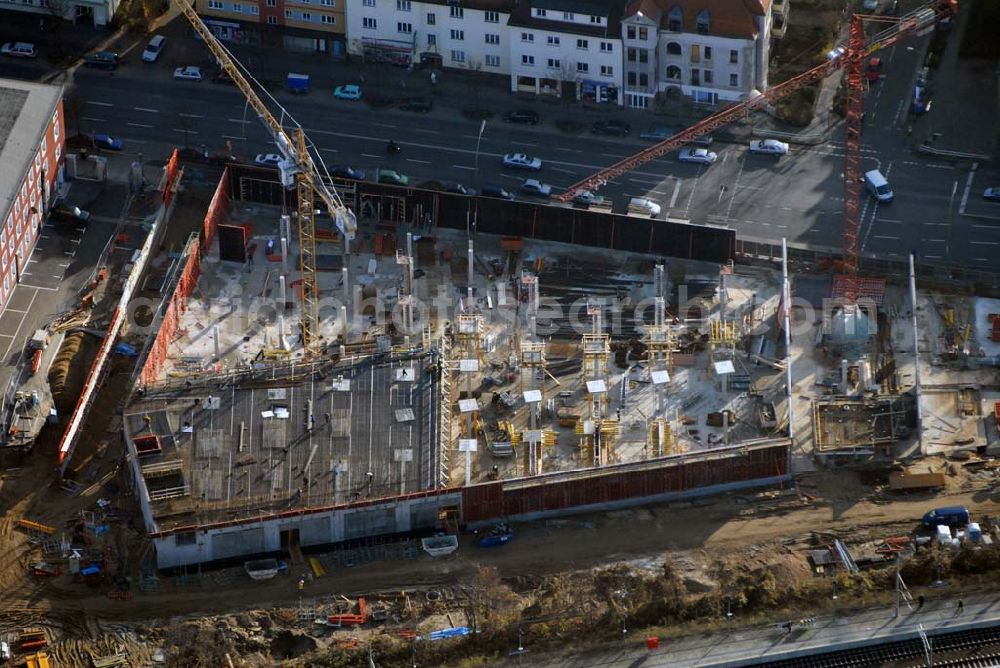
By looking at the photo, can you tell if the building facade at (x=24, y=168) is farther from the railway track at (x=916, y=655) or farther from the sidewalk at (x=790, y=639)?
the railway track at (x=916, y=655)

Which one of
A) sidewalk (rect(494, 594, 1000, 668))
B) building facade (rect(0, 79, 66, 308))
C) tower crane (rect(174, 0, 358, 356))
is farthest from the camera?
building facade (rect(0, 79, 66, 308))

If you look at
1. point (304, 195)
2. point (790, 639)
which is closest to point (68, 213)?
point (304, 195)

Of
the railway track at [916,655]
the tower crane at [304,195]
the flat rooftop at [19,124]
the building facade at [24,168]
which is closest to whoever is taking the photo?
the railway track at [916,655]

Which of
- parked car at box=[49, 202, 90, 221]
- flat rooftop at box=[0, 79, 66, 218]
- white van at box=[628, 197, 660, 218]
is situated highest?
flat rooftop at box=[0, 79, 66, 218]

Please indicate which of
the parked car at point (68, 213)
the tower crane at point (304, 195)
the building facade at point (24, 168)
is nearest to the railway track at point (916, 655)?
the tower crane at point (304, 195)

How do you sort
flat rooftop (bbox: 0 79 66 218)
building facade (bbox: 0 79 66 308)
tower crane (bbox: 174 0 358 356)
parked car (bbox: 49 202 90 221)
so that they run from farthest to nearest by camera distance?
1. parked car (bbox: 49 202 90 221)
2. flat rooftop (bbox: 0 79 66 218)
3. building facade (bbox: 0 79 66 308)
4. tower crane (bbox: 174 0 358 356)

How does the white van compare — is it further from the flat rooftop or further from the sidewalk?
the flat rooftop

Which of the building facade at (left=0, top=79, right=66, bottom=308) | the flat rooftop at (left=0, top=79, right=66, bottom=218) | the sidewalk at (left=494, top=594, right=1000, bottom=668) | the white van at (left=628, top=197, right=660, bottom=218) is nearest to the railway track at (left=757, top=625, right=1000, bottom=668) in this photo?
the sidewalk at (left=494, top=594, right=1000, bottom=668)
